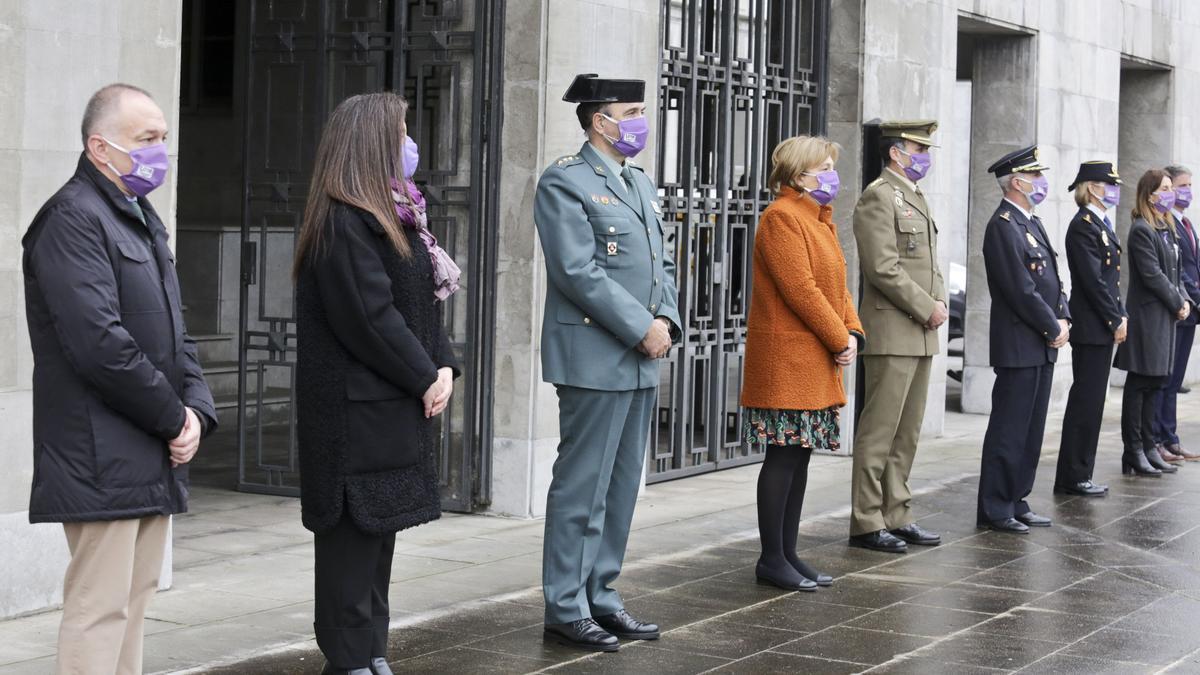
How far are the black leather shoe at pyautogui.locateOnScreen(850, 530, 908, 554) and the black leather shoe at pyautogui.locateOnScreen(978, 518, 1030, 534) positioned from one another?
85 cm

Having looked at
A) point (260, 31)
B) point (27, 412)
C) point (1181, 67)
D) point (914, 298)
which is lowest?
point (27, 412)

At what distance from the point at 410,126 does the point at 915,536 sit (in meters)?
3.24

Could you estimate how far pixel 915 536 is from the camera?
27.6 feet

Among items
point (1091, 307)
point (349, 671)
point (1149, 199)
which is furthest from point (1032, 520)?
point (349, 671)

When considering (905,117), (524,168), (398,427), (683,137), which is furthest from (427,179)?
(905,117)

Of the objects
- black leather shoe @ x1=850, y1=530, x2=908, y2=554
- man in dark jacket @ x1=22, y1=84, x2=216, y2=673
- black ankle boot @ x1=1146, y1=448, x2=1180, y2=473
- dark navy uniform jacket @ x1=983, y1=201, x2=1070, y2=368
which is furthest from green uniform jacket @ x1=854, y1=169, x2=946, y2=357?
man in dark jacket @ x1=22, y1=84, x2=216, y2=673

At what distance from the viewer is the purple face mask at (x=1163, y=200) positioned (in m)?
11.2

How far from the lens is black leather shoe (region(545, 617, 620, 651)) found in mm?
6070

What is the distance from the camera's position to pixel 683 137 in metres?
10.4

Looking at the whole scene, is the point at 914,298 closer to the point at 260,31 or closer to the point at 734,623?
the point at 734,623

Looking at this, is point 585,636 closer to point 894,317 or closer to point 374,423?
point 374,423

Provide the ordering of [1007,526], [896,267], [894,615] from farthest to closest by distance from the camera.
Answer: [1007,526] → [896,267] → [894,615]

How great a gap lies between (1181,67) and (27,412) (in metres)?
15.3

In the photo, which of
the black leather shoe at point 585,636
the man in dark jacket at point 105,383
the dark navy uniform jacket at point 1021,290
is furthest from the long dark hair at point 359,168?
the dark navy uniform jacket at point 1021,290
